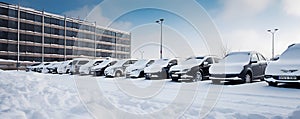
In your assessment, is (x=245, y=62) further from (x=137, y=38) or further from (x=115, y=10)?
(x=115, y=10)

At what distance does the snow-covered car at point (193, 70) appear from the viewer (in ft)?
33.7

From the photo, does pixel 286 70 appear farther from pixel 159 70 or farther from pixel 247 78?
pixel 159 70

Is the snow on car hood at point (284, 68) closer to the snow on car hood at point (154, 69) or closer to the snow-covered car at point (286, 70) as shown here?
the snow-covered car at point (286, 70)

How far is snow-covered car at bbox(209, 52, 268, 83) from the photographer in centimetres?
901

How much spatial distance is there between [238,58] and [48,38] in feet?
169

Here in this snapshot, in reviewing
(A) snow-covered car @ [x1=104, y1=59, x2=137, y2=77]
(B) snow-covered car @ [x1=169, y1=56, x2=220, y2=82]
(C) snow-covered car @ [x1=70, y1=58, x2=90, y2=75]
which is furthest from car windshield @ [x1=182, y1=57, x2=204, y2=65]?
(C) snow-covered car @ [x1=70, y1=58, x2=90, y2=75]

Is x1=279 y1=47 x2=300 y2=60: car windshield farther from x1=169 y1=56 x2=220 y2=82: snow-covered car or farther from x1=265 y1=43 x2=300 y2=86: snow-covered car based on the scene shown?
x1=169 y1=56 x2=220 y2=82: snow-covered car

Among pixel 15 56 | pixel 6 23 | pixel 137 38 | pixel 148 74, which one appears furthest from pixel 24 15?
pixel 137 38

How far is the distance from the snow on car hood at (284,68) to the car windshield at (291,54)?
426 mm

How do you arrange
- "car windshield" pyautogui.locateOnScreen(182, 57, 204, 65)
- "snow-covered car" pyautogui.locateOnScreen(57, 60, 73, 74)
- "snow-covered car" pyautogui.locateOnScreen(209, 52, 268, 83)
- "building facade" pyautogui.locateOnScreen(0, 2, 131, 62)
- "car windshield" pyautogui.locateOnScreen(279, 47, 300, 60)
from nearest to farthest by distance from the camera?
"car windshield" pyautogui.locateOnScreen(279, 47, 300, 60) < "snow-covered car" pyautogui.locateOnScreen(209, 52, 268, 83) < "car windshield" pyautogui.locateOnScreen(182, 57, 204, 65) < "snow-covered car" pyautogui.locateOnScreen(57, 60, 73, 74) < "building facade" pyautogui.locateOnScreen(0, 2, 131, 62)

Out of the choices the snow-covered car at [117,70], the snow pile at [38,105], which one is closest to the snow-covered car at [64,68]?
the snow-covered car at [117,70]

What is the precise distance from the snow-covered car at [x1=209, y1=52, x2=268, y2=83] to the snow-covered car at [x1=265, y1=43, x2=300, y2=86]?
1.14 metres

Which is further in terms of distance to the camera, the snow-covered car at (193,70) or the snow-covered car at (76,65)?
the snow-covered car at (76,65)

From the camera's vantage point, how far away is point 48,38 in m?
52.3
